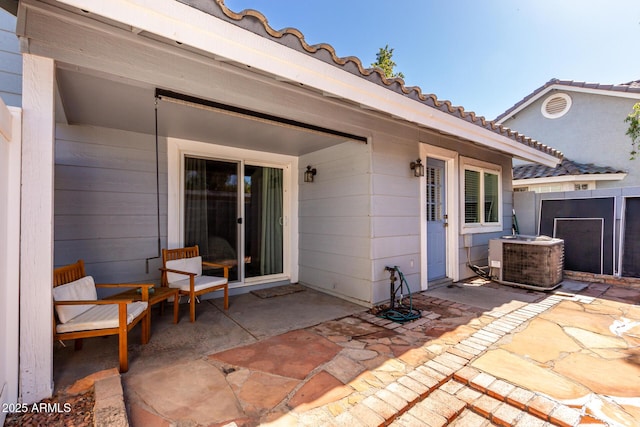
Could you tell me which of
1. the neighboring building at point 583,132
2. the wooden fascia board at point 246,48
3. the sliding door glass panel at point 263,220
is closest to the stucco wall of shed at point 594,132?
the neighboring building at point 583,132

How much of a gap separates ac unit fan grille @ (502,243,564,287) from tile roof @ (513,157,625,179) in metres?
4.55

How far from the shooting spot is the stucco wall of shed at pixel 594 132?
8477 mm

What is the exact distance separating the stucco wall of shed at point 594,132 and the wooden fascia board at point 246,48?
8.75 m

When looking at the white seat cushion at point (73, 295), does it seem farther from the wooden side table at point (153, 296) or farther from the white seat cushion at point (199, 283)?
the white seat cushion at point (199, 283)

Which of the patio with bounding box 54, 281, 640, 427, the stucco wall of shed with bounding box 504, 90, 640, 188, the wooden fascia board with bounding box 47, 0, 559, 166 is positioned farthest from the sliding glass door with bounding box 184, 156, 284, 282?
the stucco wall of shed with bounding box 504, 90, 640, 188

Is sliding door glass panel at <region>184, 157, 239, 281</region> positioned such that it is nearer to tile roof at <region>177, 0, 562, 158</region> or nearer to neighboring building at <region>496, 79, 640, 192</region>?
tile roof at <region>177, 0, 562, 158</region>

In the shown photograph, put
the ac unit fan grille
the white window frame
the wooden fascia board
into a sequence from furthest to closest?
the white window frame < the ac unit fan grille < the wooden fascia board

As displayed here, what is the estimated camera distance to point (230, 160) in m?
4.60

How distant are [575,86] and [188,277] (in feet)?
40.1

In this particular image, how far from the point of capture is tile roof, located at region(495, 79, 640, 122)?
8477 mm

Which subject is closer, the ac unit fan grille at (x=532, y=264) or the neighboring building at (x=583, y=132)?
the ac unit fan grille at (x=532, y=264)

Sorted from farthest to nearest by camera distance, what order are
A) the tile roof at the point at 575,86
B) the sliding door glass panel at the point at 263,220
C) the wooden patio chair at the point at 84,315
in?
1. the tile roof at the point at 575,86
2. the sliding door glass panel at the point at 263,220
3. the wooden patio chair at the point at 84,315

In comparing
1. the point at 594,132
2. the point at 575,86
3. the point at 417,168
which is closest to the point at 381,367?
the point at 417,168

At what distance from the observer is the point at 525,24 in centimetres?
579
